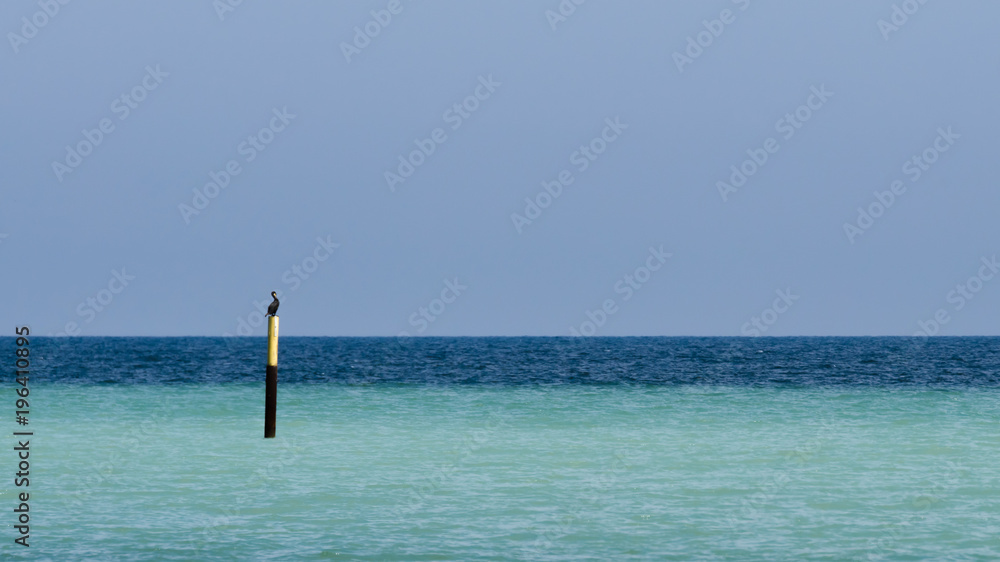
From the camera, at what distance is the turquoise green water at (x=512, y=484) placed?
1393 centimetres

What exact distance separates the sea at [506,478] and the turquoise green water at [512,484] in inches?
2.4

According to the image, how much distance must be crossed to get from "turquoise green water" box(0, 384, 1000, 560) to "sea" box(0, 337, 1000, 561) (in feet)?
0.20

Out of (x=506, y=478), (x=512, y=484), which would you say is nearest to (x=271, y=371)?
(x=506, y=478)

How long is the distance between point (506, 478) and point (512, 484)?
2.22ft

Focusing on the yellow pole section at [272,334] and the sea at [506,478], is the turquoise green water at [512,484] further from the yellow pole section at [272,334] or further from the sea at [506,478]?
the yellow pole section at [272,334]

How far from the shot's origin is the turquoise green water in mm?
13930

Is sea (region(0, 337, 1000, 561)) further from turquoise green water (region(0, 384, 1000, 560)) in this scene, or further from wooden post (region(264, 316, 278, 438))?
wooden post (region(264, 316, 278, 438))

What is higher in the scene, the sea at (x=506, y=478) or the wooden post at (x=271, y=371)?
the wooden post at (x=271, y=371)

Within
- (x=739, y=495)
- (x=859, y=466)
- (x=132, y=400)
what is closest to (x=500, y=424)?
(x=859, y=466)

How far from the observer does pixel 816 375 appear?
58969 mm

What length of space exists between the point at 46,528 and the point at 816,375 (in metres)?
49.1

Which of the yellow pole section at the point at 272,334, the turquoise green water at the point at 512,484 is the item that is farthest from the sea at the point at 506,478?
the yellow pole section at the point at 272,334

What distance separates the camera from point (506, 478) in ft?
63.3

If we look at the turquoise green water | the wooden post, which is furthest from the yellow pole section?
the turquoise green water
